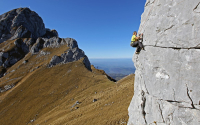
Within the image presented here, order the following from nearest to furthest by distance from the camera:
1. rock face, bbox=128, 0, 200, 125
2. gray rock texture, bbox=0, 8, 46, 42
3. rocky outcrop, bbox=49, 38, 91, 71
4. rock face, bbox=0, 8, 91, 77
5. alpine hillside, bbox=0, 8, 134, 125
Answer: rock face, bbox=128, 0, 200, 125
alpine hillside, bbox=0, 8, 134, 125
rocky outcrop, bbox=49, 38, 91, 71
rock face, bbox=0, 8, 91, 77
gray rock texture, bbox=0, 8, 46, 42

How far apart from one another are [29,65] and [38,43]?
41.7 metres

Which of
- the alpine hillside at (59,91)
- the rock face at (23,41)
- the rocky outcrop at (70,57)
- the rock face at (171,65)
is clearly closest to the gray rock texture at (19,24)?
the rock face at (23,41)

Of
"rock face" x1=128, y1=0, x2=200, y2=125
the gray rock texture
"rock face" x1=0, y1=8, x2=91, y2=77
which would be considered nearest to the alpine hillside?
"rock face" x1=0, y1=8, x2=91, y2=77

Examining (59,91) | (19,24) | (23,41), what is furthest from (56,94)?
(19,24)

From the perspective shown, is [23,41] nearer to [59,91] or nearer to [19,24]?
[19,24]

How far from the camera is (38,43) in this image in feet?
405

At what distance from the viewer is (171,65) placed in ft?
33.7

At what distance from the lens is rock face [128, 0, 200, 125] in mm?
8992

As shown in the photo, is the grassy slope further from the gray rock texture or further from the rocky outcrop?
the gray rock texture

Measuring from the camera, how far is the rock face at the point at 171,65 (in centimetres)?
899

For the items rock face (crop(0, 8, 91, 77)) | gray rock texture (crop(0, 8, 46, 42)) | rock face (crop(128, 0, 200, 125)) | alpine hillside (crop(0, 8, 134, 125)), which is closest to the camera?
rock face (crop(128, 0, 200, 125))

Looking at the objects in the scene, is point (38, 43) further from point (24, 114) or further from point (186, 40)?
point (186, 40)

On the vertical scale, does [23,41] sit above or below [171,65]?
above

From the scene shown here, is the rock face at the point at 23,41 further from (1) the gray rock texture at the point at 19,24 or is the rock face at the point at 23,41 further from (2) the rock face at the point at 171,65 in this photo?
(2) the rock face at the point at 171,65
